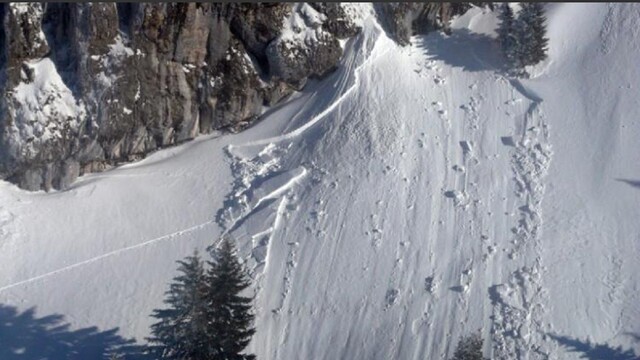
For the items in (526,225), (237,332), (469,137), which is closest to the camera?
(237,332)

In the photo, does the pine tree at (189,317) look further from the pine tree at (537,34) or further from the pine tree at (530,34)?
the pine tree at (537,34)

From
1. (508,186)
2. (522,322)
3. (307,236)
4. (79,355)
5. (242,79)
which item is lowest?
(79,355)

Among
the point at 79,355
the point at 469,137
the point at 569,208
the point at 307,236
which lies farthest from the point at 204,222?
the point at 569,208

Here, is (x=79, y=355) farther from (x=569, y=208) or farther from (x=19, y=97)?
(x=569, y=208)

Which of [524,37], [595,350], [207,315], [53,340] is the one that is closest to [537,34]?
[524,37]

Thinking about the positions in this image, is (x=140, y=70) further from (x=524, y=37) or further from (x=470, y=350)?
(x=470, y=350)

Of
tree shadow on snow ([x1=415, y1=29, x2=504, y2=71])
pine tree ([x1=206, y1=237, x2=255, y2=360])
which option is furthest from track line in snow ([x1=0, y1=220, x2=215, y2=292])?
tree shadow on snow ([x1=415, y1=29, x2=504, y2=71])
